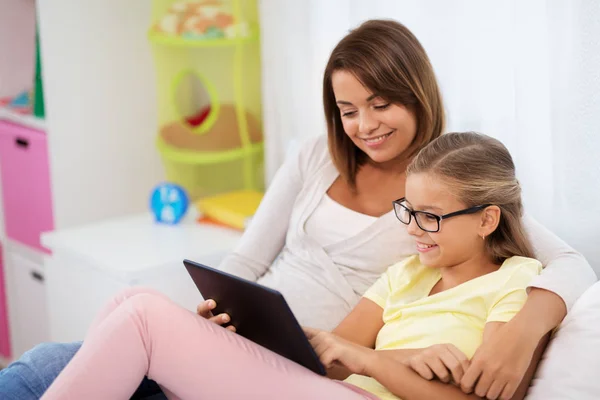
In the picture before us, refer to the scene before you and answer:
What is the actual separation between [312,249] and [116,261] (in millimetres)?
548

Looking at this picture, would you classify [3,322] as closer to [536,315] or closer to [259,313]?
[259,313]

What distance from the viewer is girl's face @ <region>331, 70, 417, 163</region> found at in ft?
5.57

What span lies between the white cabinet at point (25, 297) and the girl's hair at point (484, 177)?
1.57m

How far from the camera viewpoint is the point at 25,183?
2.66 meters

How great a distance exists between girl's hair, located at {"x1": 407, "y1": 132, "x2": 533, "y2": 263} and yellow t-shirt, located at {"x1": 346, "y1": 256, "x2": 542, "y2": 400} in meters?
0.03

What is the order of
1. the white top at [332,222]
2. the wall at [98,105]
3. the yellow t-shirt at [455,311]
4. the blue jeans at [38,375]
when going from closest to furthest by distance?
1. the yellow t-shirt at [455,311]
2. the blue jeans at [38,375]
3. the white top at [332,222]
4. the wall at [98,105]

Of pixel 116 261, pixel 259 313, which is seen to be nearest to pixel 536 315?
pixel 259 313

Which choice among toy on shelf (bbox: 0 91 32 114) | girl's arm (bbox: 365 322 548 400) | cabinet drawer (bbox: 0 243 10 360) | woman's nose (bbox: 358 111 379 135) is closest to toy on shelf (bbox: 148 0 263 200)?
toy on shelf (bbox: 0 91 32 114)

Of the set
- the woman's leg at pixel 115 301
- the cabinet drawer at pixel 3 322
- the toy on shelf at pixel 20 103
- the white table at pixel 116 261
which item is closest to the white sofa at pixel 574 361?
the woman's leg at pixel 115 301

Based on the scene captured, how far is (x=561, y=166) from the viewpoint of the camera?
181cm

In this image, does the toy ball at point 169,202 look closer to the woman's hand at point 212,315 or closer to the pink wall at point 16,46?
the pink wall at point 16,46

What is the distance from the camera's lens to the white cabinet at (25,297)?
2680 millimetres

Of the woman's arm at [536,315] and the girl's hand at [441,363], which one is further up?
the woman's arm at [536,315]

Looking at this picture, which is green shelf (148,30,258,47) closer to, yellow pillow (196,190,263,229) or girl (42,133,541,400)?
yellow pillow (196,190,263,229)
